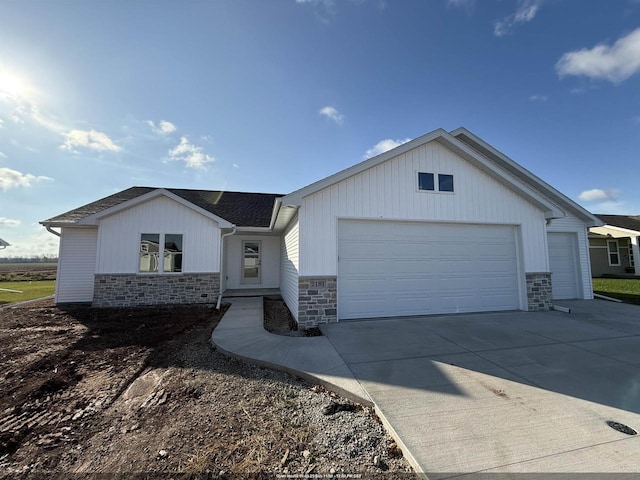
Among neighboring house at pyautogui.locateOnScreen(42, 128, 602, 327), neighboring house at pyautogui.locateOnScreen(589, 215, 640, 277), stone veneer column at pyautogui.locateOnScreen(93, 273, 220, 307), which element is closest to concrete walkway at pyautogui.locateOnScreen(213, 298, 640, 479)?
neighboring house at pyautogui.locateOnScreen(42, 128, 602, 327)

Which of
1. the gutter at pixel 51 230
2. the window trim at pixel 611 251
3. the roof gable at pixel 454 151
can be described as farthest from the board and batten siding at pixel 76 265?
the window trim at pixel 611 251

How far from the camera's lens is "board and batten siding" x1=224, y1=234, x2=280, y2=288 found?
42.4 feet

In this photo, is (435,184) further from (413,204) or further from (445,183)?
(413,204)

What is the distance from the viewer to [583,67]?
28.7ft

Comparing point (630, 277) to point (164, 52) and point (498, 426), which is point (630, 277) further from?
point (164, 52)

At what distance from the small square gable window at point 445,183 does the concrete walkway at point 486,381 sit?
3.59 meters

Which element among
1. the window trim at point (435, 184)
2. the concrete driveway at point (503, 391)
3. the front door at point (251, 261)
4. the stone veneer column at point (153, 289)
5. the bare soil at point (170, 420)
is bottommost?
the bare soil at point (170, 420)

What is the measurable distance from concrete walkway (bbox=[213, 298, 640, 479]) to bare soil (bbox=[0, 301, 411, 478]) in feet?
1.13

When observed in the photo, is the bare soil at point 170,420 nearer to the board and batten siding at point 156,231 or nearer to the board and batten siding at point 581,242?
the board and batten siding at point 156,231

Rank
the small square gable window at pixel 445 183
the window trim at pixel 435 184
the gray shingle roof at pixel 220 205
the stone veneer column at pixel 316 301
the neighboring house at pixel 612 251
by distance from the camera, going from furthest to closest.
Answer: the neighboring house at pixel 612 251 → the gray shingle roof at pixel 220 205 → the small square gable window at pixel 445 183 → the window trim at pixel 435 184 → the stone veneer column at pixel 316 301

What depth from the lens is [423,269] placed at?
7.33m

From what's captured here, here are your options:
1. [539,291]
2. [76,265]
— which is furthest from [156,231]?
[539,291]

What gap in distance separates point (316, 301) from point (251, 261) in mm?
7571

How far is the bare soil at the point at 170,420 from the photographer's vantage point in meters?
2.21
